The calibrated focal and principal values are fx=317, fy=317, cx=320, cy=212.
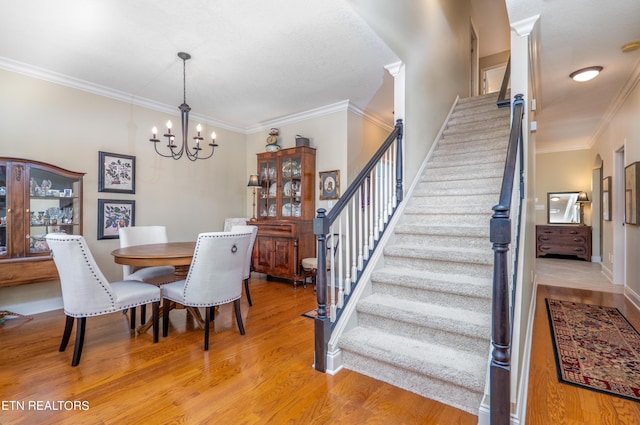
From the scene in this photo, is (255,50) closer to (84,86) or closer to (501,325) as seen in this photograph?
(84,86)

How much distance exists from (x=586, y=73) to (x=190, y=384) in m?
4.80

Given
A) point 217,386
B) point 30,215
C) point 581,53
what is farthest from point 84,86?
point 581,53

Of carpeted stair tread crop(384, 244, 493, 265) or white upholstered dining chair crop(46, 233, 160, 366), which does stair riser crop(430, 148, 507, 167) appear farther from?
white upholstered dining chair crop(46, 233, 160, 366)

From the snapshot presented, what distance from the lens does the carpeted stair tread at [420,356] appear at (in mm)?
1729

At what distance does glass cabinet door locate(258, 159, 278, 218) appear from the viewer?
5141 millimetres

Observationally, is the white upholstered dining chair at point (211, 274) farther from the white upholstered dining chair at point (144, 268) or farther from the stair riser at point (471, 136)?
the stair riser at point (471, 136)

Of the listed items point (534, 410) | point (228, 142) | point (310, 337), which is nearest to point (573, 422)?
point (534, 410)

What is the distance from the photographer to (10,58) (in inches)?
125

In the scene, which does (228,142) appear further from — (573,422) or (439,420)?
(573,422)

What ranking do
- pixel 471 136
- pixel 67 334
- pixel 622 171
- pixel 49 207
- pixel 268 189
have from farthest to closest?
pixel 268 189 < pixel 622 171 < pixel 471 136 < pixel 49 207 < pixel 67 334

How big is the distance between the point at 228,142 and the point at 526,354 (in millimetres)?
4937

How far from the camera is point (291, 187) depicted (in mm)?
4926

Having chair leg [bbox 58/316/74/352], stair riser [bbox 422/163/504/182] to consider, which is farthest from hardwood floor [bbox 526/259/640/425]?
chair leg [bbox 58/316/74/352]

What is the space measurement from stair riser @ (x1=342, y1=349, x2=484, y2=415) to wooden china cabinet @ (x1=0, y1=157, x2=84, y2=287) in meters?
3.12
